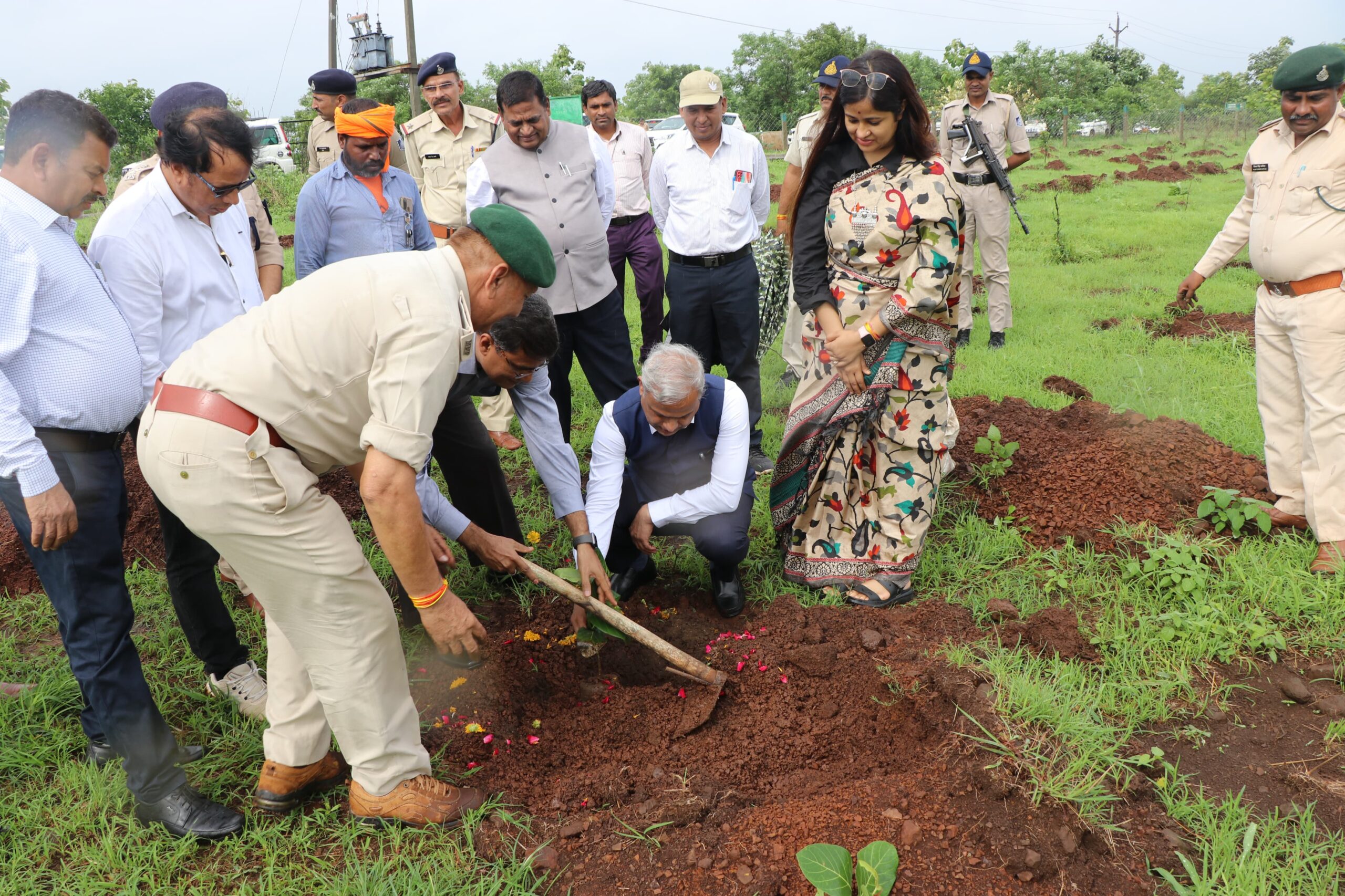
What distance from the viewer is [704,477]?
3.50 meters

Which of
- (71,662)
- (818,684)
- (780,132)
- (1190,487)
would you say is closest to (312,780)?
(71,662)

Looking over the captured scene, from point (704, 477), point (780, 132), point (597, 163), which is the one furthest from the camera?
point (780, 132)

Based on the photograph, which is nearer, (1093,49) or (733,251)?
(733,251)

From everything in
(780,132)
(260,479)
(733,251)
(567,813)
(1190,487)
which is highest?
(780,132)

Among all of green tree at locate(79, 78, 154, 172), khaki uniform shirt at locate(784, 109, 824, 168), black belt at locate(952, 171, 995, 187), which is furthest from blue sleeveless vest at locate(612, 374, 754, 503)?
green tree at locate(79, 78, 154, 172)

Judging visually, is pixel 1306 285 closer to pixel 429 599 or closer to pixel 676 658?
pixel 676 658

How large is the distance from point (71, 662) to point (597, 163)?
3.18 m

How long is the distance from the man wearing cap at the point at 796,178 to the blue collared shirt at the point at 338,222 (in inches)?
78.9

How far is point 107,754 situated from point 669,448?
2.15 meters

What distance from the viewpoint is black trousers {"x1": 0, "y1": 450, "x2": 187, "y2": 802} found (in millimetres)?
2314

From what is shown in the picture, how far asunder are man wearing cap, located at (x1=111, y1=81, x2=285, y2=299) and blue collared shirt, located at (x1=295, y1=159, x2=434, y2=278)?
0.49 feet

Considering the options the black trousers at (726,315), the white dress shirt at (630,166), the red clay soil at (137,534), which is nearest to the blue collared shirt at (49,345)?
the red clay soil at (137,534)

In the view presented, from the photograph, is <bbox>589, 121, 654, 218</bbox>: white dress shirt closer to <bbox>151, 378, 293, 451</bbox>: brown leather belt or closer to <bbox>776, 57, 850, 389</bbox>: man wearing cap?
<bbox>776, 57, 850, 389</bbox>: man wearing cap

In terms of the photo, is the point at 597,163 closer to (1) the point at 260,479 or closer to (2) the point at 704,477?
(2) the point at 704,477
